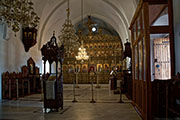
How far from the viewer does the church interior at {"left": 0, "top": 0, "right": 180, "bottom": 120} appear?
4703mm

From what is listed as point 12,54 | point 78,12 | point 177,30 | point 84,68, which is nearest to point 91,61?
point 84,68

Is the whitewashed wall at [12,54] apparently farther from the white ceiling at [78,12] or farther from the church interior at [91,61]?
the white ceiling at [78,12]

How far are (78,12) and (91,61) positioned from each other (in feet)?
18.0

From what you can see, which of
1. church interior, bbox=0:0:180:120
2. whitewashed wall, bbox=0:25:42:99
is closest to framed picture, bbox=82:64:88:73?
church interior, bbox=0:0:180:120

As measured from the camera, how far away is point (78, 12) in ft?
60.7

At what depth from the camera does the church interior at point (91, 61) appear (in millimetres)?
4703

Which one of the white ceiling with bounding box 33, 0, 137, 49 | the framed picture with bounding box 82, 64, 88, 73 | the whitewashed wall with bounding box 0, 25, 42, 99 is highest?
the white ceiling with bounding box 33, 0, 137, 49

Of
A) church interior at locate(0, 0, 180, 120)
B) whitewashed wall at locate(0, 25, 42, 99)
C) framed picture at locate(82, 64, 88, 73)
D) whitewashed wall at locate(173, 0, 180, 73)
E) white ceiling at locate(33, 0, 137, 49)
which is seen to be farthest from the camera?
framed picture at locate(82, 64, 88, 73)

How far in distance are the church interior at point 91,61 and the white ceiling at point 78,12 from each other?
0.07 metres

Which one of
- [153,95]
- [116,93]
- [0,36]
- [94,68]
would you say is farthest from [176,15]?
[94,68]

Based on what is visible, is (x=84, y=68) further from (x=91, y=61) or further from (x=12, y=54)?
(x=12, y=54)

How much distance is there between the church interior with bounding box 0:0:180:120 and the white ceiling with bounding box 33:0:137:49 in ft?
0.23

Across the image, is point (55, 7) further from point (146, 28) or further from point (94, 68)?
point (146, 28)

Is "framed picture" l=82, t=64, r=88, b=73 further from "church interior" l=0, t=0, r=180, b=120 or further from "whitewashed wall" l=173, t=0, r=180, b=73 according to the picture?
"whitewashed wall" l=173, t=0, r=180, b=73
